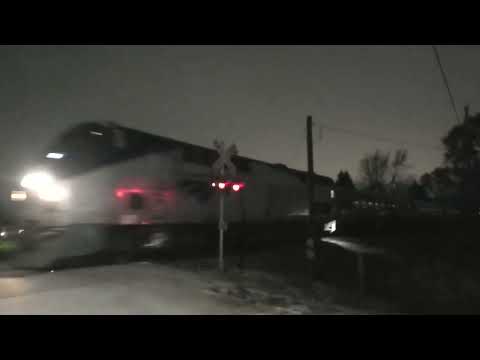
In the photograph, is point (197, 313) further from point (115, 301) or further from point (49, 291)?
point (49, 291)

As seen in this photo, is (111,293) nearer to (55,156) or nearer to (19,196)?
(19,196)

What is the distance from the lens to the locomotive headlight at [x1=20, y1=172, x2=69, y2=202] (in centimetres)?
1034

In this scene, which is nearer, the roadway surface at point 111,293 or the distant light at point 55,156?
the roadway surface at point 111,293

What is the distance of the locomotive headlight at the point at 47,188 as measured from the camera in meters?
10.3

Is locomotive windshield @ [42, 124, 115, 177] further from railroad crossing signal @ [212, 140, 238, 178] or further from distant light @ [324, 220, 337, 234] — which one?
distant light @ [324, 220, 337, 234]

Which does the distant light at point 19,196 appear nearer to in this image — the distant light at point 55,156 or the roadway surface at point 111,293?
the distant light at point 55,156

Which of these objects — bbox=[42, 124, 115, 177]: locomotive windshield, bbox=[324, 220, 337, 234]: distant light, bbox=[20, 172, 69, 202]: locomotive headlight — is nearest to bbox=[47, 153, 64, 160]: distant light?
bbox=[42, 124, 115, 177]: locomotive windshield

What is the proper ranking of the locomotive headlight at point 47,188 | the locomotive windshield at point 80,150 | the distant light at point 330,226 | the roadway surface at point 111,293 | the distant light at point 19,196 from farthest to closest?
the distant light at point 330,226 < the locomotive windshield at point 80,150 < the distant light at point 19,196 < the locomotive headlight at point 47,188 < the roadway surface at point 111,293

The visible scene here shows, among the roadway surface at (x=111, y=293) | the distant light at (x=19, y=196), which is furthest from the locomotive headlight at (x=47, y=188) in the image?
the roadway surface at (x=111, y=293)

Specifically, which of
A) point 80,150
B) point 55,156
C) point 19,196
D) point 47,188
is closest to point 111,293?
point 47,188

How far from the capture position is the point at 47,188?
10.4 meters

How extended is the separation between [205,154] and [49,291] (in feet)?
32.2

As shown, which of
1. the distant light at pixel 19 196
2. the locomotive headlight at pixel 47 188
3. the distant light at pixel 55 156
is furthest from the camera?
the distant light at pixel 55 156

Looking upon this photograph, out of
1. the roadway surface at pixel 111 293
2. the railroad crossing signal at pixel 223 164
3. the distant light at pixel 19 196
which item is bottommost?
the roadway surface at pixel 111 293
